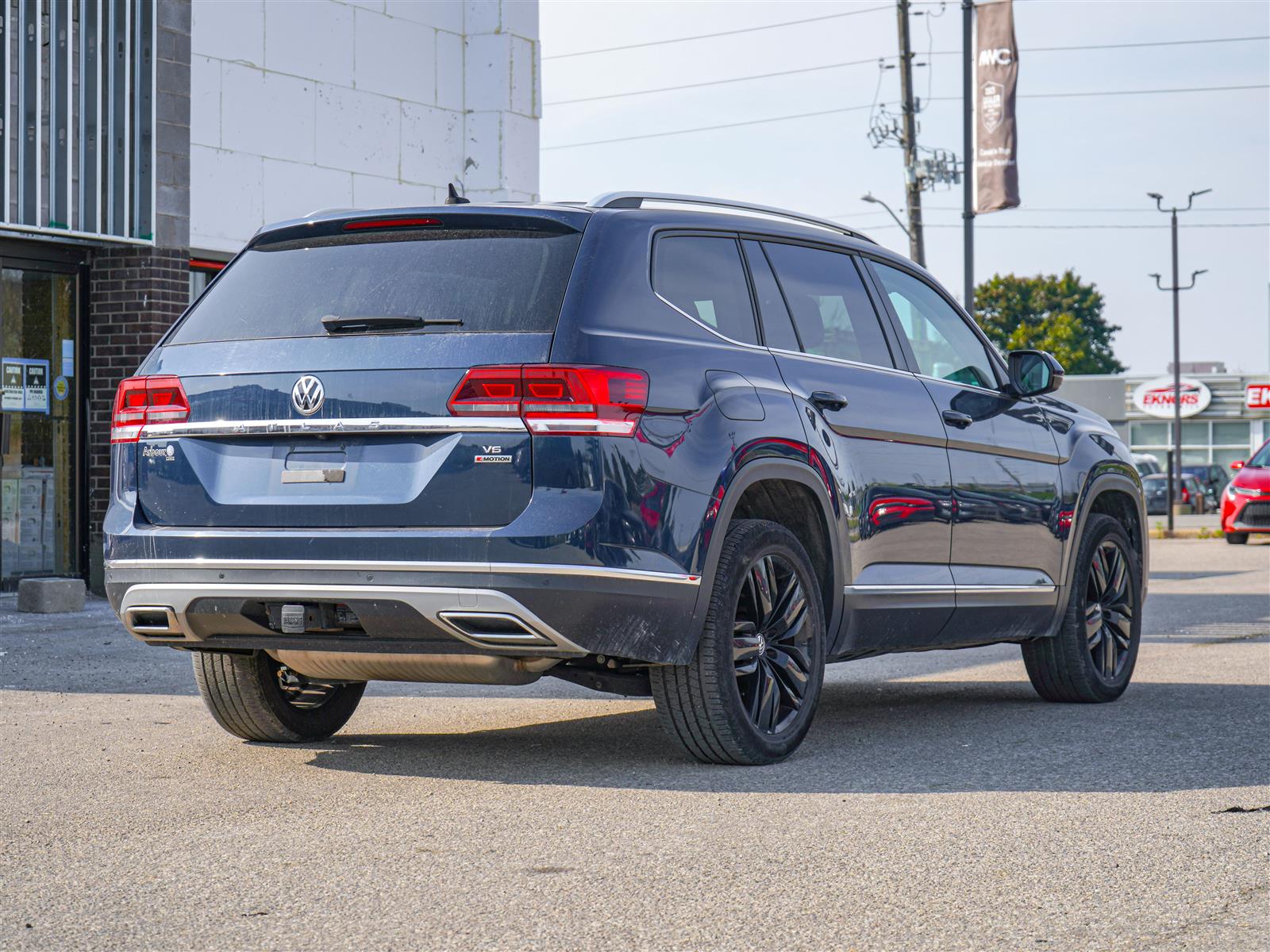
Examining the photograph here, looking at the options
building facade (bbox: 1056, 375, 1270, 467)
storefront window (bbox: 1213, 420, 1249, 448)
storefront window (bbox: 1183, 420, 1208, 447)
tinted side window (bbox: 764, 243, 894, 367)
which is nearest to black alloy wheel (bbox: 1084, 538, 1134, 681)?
tinted side window (bbox: 764, 243, 894, 367)

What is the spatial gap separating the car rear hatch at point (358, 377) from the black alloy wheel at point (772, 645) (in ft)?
3.46

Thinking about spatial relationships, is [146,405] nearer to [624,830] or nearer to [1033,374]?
[624,830]

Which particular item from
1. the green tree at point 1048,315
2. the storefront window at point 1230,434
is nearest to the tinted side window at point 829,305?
the storefront window at point 1230,434

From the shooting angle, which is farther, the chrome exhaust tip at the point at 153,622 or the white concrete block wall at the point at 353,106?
the white concrete block wall at the point at 353,106

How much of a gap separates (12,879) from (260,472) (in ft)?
5.50

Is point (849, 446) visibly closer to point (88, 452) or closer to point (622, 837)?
point (622, 837)

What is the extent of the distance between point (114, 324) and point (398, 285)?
29.5 ft

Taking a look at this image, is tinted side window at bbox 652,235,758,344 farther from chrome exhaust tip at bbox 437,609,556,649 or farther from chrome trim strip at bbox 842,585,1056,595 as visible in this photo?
chrome exhaust tip at bbox 437,609,556,649

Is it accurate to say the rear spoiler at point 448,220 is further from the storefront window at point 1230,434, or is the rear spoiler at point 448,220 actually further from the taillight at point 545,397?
the storefront window at point 1230,434

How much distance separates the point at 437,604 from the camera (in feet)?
17.7

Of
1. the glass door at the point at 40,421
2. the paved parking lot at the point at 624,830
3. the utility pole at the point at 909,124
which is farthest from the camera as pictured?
the utility pole at the point at 909,124

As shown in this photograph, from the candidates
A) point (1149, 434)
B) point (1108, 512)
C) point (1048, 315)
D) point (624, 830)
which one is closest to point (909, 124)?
point (1108, 512)

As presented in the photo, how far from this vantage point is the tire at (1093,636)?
8.12 meters

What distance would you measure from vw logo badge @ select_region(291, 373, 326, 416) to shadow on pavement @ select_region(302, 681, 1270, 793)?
1298 millimetres
